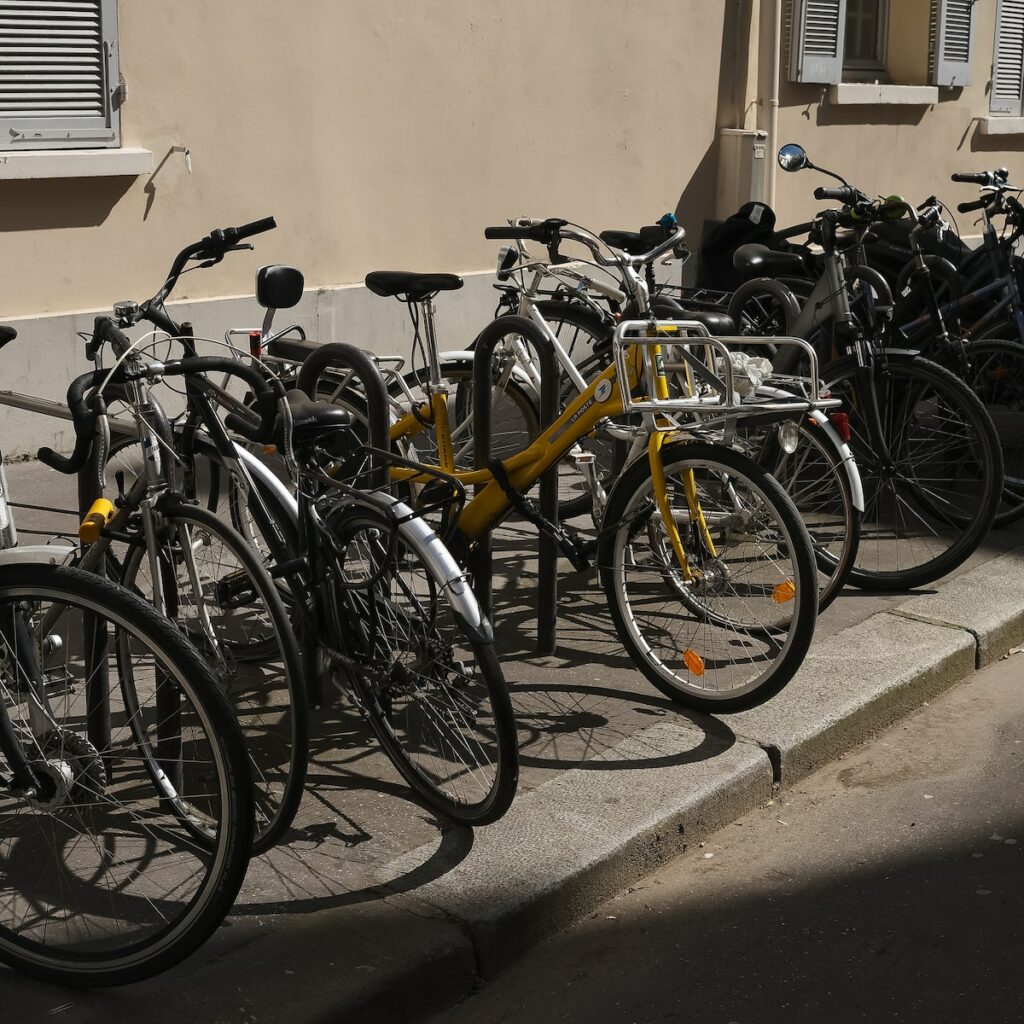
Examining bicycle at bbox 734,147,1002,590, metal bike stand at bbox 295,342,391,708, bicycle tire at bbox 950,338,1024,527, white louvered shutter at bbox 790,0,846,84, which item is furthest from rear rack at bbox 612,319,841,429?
white louvered shutter at bbox 790,0,846,84

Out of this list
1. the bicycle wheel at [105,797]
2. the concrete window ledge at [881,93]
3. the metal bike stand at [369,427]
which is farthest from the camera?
the concrete window ledge at [881,93]

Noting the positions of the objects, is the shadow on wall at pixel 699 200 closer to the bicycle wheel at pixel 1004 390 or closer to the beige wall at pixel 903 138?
the beige wall at pixel 903 138

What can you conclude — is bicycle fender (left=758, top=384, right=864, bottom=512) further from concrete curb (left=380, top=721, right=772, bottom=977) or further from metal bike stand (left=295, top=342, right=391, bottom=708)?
metal bike stand (left=295, top=342, right=391, bottom=708)

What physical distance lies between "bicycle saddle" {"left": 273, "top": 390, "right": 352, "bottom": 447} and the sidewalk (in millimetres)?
838

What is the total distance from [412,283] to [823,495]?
1.48 metres

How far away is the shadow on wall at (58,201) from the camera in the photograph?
6.63 meters

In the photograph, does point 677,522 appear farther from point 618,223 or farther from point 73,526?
point 618,223

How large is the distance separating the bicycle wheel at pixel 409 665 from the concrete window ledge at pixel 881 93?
26.5 ft

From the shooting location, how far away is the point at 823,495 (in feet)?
16.2

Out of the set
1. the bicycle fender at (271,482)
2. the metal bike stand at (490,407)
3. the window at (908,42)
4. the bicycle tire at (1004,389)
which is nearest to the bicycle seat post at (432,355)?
the metal bike stand at (490,407)

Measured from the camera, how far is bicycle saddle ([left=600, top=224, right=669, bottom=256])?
17.7ft

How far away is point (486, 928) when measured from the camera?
10.2ft

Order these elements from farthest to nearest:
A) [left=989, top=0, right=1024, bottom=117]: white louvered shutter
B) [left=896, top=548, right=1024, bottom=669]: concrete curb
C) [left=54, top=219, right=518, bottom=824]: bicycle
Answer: [left=989, top=0, right=1024, bottom=117]: white louvered shutter, [left=896, top=548, right=1024, bottom=669]: concrete curb, [left=54, top=219, right=518, bottom=824]: bicycle

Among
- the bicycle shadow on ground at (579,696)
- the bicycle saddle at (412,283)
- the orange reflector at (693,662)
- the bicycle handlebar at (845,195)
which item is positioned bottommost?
the bicycle shadow on ground at (579,696)
